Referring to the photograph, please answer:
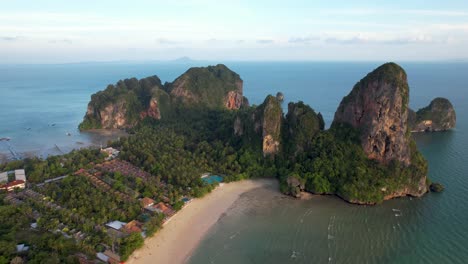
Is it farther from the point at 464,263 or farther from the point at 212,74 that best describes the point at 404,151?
the point at 212,74

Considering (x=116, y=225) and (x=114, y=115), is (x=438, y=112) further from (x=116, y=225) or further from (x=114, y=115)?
(x=114, y=115)

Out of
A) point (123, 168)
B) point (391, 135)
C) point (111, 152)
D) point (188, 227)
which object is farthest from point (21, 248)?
point (391, 135)

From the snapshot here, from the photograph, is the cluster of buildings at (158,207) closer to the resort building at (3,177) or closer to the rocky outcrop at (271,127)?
the rocky outcrop at (271,127)

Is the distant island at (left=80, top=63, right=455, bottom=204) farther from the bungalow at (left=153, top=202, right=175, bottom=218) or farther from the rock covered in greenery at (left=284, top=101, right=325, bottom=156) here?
the bungalow at (left=153, top=202, right=175, bottom=218)

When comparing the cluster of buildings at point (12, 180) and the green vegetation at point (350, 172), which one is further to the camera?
the cluster of buildings at point (12, 180)

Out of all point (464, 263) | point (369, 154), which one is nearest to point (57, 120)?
point (369, 154)

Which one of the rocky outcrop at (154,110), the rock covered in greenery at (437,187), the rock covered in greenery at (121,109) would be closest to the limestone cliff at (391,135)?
the rock covered in greenery at (437,187)

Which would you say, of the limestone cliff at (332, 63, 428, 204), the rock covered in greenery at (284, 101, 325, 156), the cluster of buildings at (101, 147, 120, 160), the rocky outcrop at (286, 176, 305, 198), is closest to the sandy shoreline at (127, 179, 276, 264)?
the rocky outcrop at (286, 176, 305, 198)
